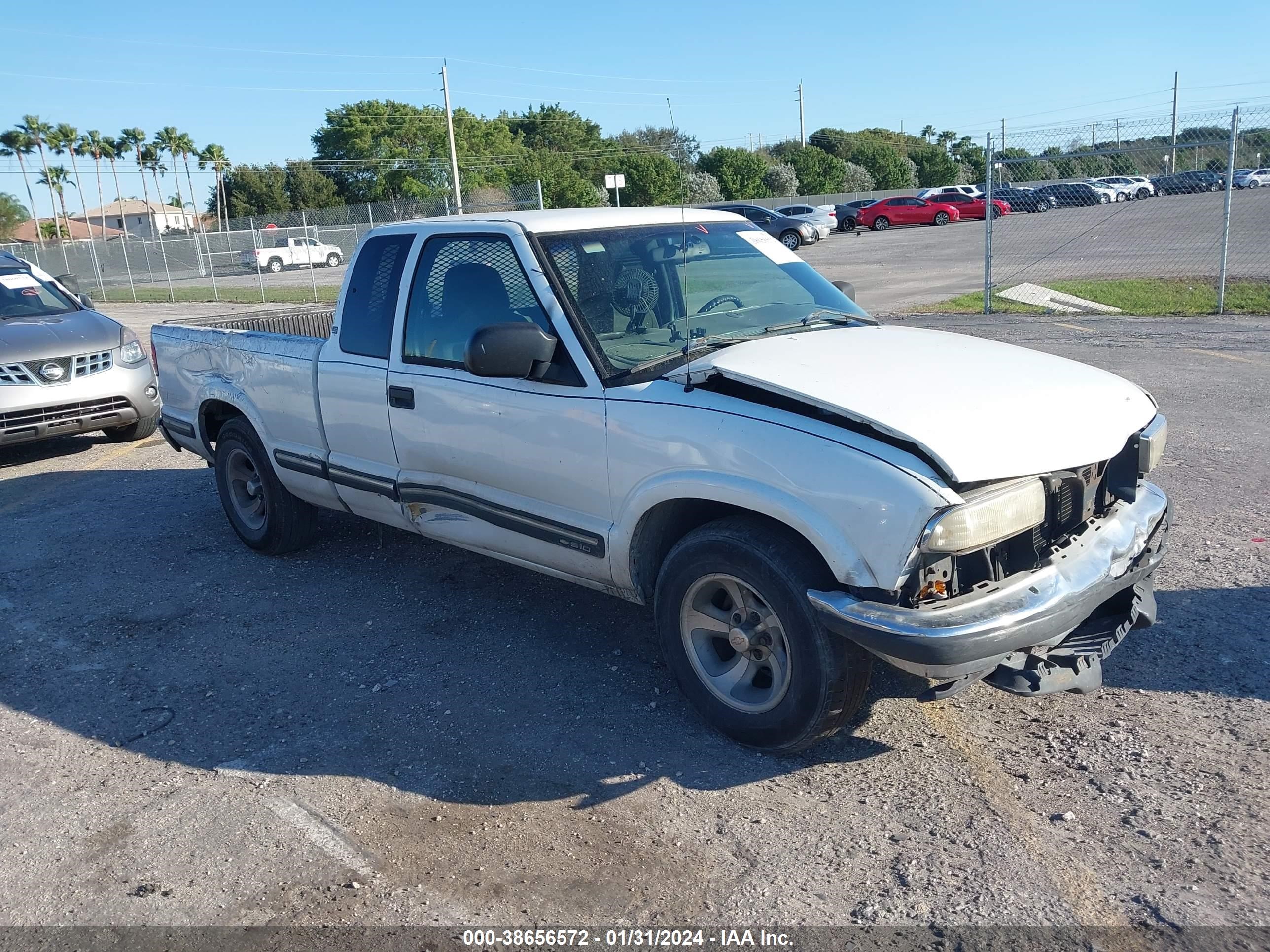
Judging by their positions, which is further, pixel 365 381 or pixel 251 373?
pixel 251 373

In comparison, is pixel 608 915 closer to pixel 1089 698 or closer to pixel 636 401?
pixel 636 401

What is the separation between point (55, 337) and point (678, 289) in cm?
736

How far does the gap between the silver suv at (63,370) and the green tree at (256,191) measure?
68.6 m

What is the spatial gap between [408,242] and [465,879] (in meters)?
3.14

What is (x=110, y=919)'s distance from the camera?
3.17 m

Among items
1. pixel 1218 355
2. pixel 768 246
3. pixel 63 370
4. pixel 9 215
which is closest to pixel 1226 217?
pixel 1218 355

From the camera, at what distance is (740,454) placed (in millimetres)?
3594

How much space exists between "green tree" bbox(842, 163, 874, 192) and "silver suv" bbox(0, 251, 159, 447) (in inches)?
2306

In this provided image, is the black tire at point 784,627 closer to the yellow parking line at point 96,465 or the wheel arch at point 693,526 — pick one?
the wheel arch at point 693,526

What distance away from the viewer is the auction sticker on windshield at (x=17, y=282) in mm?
10359

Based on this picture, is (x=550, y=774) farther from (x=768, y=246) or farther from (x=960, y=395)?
(x=768, y=246)

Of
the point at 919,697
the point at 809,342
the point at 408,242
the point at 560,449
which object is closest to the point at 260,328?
the point at 408,242

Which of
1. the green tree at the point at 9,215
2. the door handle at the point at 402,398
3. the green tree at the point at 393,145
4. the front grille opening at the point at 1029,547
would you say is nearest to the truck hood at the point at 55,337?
the door handle at the point at 402,398

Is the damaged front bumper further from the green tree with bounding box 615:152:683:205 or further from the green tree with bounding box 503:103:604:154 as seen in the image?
the green tree with bounding box 503:103:604:154
